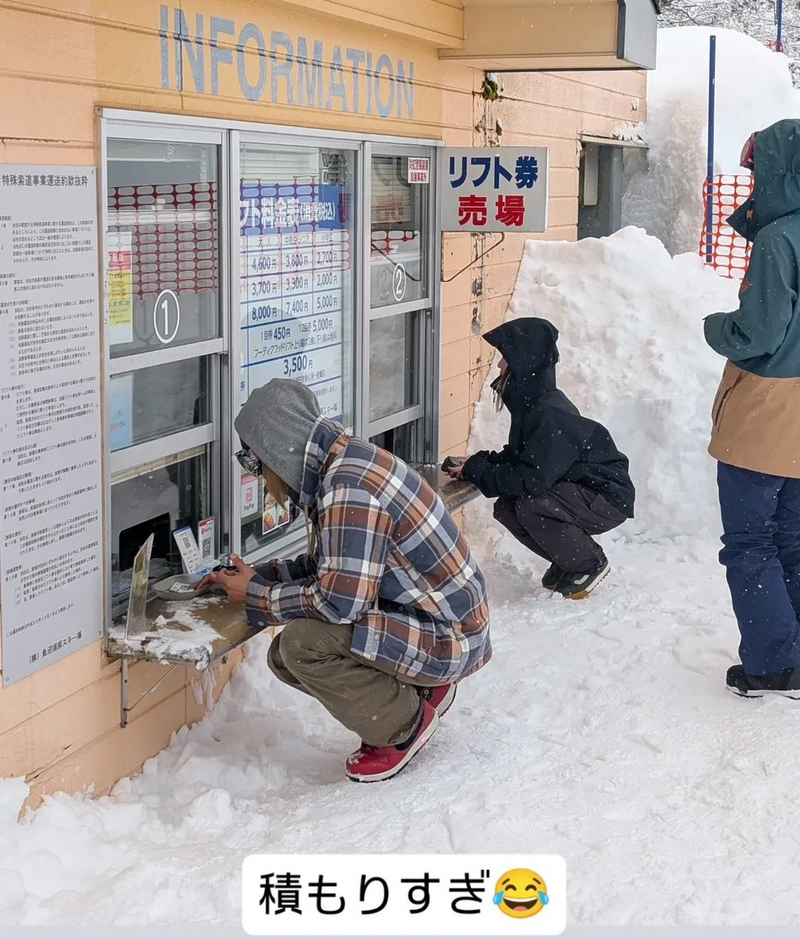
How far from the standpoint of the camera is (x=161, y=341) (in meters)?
4.69

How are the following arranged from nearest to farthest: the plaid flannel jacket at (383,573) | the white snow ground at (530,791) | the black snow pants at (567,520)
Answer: the white snow ground at (530,791) → the plaid flannel jacket at (383,573) → the black snow pants at (567,520)

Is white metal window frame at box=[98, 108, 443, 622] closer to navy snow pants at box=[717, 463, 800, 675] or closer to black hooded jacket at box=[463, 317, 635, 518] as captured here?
black hooded jacket at box=[463, 317, 635, 518]

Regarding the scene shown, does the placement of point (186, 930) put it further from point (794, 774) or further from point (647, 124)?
point (647, 124)

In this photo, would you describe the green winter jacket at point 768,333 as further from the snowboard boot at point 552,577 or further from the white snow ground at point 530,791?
the snowboard boot at point 552,577

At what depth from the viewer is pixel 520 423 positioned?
6340 millimetres

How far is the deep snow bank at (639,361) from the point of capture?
7.78 m

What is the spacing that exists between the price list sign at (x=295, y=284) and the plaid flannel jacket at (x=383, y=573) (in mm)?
1181

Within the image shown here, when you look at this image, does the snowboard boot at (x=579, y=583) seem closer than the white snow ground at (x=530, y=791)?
No

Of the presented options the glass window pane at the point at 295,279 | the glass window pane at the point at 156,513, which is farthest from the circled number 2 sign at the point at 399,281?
the glass window pane at the point at 156,513

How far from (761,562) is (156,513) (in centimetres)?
237

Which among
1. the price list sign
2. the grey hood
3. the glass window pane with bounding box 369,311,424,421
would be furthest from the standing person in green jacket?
the glass window pane with bounding box 369,311,424,421

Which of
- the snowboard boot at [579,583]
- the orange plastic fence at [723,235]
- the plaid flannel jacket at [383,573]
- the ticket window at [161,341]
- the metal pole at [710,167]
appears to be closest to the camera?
the plaid flannel jacket at [383,573]

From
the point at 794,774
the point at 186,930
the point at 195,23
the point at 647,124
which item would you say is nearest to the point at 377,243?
the point at 195,23

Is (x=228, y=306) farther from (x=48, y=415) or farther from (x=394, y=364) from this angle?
(x=394, y=364)
